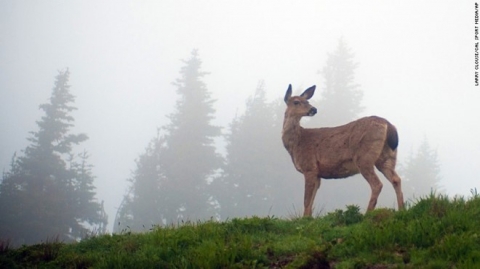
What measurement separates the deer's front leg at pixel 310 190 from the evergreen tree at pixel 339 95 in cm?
3203

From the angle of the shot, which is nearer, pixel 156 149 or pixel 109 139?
pixel 156 149

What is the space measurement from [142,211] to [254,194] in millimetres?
7984

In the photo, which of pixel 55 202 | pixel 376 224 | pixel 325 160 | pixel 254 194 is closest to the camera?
pixel 376 224

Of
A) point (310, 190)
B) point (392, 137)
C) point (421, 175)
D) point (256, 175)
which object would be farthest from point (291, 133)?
point (421, 175)

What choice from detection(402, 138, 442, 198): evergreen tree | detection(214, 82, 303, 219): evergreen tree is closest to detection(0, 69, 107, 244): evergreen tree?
detection(214, 82, 303, 219): evergreen tree

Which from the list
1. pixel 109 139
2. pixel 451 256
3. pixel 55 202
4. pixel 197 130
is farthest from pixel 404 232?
pixel 109 139

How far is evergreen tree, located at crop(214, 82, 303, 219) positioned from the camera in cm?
4134

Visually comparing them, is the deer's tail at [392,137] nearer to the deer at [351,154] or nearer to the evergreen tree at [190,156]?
the deer at [351,154]

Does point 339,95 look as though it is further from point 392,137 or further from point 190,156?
point 392,137

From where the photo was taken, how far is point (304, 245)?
812cm

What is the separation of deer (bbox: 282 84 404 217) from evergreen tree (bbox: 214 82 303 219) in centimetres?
2686

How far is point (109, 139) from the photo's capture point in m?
177

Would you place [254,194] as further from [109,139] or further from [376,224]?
[109,139]

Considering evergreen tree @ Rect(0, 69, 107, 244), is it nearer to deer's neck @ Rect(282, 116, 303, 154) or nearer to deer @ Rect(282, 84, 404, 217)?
deer's neck @ Rect(282, 116, 303, 154)
